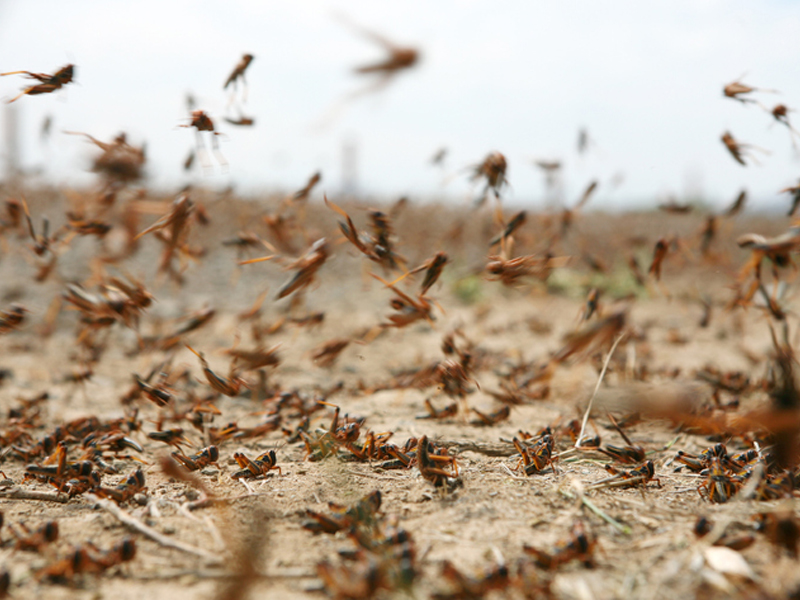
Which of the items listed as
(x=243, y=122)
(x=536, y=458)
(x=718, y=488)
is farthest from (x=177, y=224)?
(x=718, y=488)

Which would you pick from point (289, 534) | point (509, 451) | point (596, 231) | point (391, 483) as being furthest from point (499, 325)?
point (596, 231)

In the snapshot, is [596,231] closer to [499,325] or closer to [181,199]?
[499,325]

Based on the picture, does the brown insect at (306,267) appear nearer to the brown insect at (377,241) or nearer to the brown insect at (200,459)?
the brown insect at (377,241)

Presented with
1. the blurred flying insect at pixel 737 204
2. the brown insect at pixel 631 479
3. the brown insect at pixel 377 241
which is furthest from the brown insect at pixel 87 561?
the blurred flying insect at pixel 737 204

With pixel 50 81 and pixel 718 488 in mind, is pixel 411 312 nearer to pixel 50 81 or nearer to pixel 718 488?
pixel 718 488

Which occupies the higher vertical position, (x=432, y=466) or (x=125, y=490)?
(x=432, y=466)
